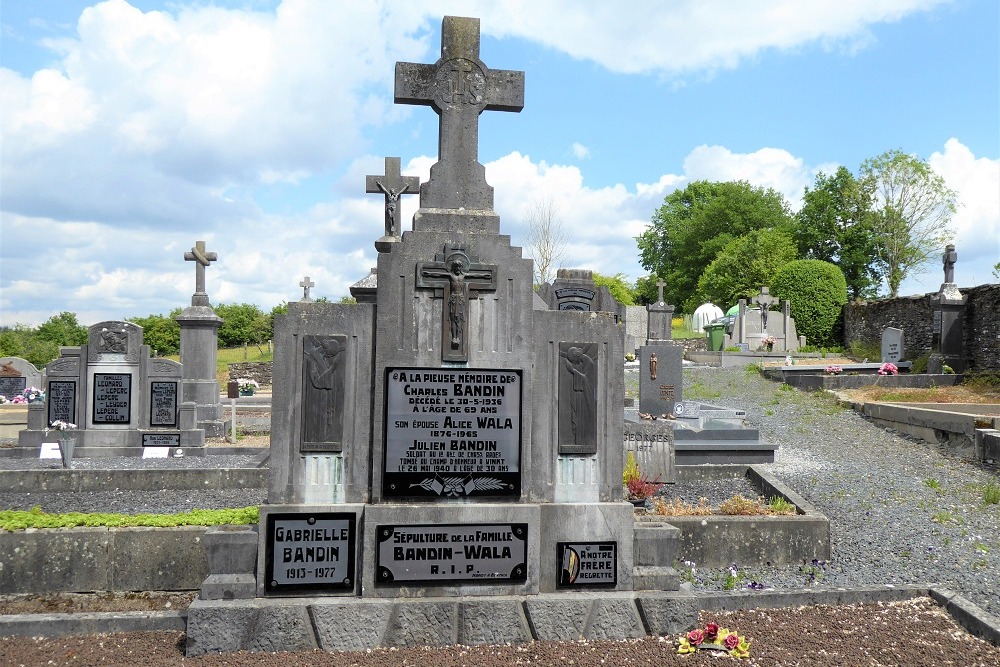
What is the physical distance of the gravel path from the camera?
631 centimetres

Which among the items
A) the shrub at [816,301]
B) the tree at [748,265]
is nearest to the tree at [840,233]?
the tree at [748,265]

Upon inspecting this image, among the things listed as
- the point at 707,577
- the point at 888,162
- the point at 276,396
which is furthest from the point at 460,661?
the point at 888,162

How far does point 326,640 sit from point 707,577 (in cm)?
346

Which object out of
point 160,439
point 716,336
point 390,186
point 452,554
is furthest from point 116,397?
point 716,336

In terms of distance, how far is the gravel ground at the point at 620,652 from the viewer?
4551mm

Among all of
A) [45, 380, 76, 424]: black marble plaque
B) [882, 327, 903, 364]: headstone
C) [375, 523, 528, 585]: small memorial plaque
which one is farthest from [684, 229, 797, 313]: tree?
[375, 523, 528, 585]: small memorial plaque

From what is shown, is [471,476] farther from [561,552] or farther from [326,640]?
[326,640]

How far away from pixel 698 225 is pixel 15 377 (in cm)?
4876

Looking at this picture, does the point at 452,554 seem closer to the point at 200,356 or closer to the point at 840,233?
the point at 200,356

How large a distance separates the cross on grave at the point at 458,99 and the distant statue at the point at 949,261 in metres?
21.0

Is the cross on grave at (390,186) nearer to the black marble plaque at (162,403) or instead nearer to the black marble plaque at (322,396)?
the black marble plaque at (162,403)

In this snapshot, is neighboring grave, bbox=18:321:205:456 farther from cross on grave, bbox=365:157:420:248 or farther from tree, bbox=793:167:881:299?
tree, bbox=793:167:881:299

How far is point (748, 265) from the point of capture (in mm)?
46562

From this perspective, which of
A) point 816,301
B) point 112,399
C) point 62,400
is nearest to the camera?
point 62,400
